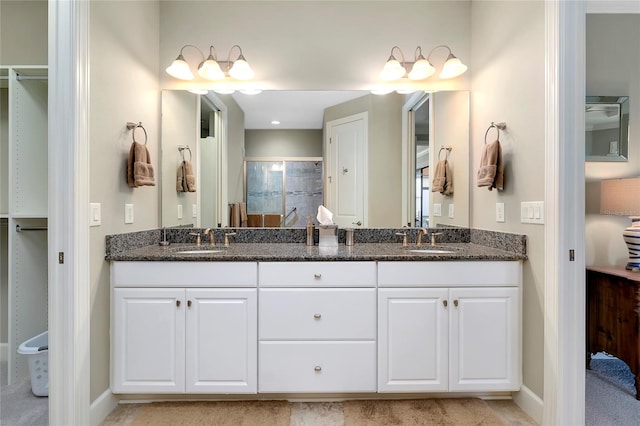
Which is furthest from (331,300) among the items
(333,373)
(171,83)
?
(171,83)

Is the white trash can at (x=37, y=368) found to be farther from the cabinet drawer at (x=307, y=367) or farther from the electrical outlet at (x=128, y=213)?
the cabinet drawer at (x=307, y=367)

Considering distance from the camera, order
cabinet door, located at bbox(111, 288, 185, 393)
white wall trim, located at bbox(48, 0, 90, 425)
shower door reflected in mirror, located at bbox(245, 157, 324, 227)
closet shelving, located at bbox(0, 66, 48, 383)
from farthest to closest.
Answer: shower door reflected in mirror, located at bbox(245, 157, 324, 227), closet shelving, located at bbox(0, 66, 48, 383), cabinet door, located at bbox(111, 288, 185, 393), white wall trim, located at bbox(48, 0, 90, 425)

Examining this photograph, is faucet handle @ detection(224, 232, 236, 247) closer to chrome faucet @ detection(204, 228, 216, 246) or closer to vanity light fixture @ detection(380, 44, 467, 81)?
chrome faucet @ detection(204, 228, 216, 246)

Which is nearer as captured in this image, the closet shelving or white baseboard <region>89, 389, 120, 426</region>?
white baseboard <region>89, 389, 120, 426</region>

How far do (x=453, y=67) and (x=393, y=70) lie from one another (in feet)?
1.35

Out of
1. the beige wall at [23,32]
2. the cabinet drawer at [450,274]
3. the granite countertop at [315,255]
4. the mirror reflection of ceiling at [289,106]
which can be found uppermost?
the beige wall at [23,32]

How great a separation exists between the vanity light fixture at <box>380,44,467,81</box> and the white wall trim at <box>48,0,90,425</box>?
1811mm

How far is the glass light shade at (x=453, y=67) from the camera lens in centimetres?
231

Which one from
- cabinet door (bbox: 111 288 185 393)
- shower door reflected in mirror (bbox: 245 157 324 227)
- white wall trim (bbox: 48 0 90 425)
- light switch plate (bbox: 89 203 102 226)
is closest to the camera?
white wall trim (bbox: 48 0 90 425)

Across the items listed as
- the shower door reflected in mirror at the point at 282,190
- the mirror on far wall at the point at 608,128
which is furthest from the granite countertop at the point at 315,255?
the mirror on far wall at the point at 608,128

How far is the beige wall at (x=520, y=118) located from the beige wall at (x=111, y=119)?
7.61 ft

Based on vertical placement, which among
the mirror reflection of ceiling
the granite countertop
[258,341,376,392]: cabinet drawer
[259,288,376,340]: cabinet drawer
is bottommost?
[258,341,376,392]: cabinet drawer

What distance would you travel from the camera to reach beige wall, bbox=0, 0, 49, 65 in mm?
2293

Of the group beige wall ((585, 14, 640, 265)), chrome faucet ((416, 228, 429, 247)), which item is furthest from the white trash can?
beige wall ((585, 14, 640, 265))
